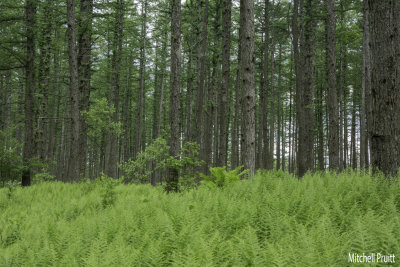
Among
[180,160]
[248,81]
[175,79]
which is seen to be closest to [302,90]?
[248,81]

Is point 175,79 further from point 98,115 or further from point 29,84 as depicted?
point 29,84

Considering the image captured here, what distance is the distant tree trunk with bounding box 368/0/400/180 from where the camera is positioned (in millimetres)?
4969

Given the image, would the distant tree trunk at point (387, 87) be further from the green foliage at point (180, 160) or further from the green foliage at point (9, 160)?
the green foliage at point (9, 160)

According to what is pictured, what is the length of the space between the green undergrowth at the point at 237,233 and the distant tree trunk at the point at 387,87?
0.67 m

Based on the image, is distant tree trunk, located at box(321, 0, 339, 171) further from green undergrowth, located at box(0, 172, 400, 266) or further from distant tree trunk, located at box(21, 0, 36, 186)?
distant tree trunk, located at box(21, 0, 36, 186)

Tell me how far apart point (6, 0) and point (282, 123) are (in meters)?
32.7

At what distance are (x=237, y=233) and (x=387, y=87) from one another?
4039mm

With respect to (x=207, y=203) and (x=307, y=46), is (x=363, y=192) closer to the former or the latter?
(x=207, y=203)

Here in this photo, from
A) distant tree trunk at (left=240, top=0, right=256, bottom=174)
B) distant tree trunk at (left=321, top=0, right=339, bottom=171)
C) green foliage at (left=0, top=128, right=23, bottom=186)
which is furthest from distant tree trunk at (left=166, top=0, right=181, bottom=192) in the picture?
distant tree trunk at (left=321, top=0, right=339, bottom=171)

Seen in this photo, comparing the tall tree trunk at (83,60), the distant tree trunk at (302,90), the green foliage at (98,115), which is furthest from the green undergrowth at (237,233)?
the distant tree trunk at (302,90)

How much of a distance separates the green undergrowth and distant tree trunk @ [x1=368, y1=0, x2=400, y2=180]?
0.67 metres

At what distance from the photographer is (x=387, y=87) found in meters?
5.00

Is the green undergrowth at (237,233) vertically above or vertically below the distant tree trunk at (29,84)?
below

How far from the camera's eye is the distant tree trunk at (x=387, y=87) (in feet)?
16.3
